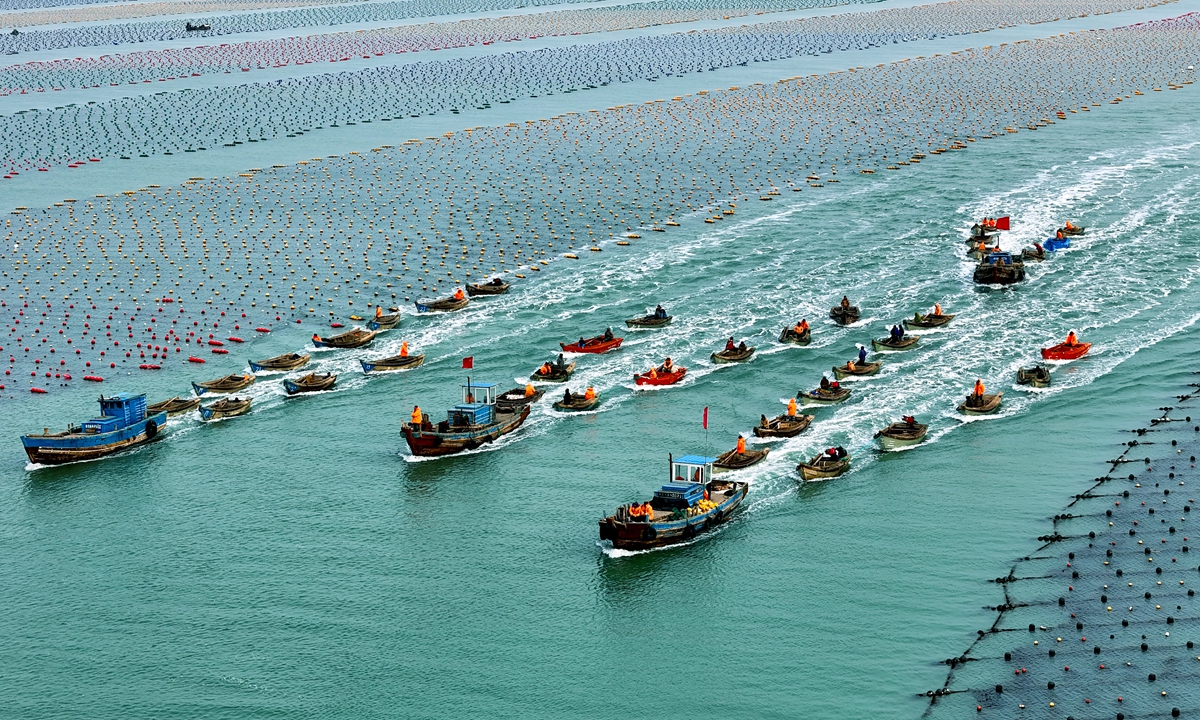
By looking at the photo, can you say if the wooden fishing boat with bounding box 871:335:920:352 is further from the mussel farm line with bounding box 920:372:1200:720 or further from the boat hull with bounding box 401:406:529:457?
the boat hull with bounding box 401:406:529:457

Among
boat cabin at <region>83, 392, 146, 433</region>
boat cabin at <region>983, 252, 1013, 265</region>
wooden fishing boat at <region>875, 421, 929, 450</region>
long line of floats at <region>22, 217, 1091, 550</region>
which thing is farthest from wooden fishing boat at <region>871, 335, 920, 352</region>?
boat cabin at <region>83, 392, 146, 433</region>

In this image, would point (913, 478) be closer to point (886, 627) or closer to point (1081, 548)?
point (1081, 548)

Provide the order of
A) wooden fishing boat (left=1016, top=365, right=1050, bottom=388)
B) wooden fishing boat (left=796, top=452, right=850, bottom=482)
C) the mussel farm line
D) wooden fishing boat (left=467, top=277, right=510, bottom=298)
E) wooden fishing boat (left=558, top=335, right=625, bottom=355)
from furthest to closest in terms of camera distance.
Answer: wooden fishing boat (left=467, top=277, right=510, bottom=298), wooden fishing boat (left=558, top=335, right=625, bottom=355), wooden fishing boat (left=1016, top=365, right=1050, bottom=388), wooden fishing boat (left=796, top=452, right=850, bottom=482), the mussel farm line

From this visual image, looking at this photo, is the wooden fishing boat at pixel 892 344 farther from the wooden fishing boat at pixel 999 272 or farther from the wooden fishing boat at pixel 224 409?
the wooden fishing boat at pixel 224 409

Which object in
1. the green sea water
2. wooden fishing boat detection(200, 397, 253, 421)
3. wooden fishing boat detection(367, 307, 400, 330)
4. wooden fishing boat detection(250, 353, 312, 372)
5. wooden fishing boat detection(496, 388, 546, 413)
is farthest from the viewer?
wooden fishing boat detection(367, 307, 400, 330)

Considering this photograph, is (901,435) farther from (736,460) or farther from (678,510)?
(678,510)

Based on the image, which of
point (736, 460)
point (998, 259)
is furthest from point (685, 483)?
point (998, 259)

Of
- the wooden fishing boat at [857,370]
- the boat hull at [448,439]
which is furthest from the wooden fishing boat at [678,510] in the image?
the wooden fishing boat at [857,370]
